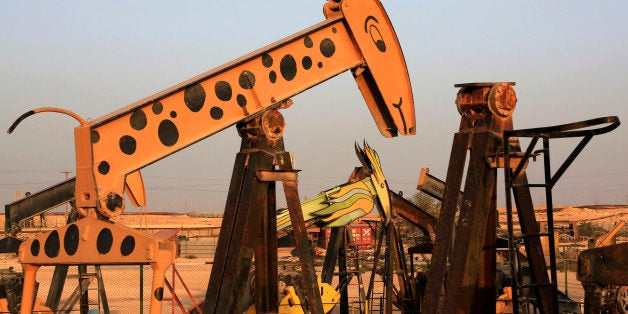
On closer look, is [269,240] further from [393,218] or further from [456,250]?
[393,218]

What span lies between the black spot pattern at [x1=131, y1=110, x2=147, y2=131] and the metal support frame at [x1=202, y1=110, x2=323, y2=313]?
1.54m

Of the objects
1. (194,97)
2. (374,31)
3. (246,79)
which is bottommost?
(194,97)

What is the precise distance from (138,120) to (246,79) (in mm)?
1426

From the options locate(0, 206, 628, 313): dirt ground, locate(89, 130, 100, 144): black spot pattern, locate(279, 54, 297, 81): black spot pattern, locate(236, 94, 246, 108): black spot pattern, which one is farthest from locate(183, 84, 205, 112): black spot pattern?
locate(0, 206, 628, 313): dirt ground

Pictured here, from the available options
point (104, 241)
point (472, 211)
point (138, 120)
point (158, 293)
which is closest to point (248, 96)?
point (138, 120)

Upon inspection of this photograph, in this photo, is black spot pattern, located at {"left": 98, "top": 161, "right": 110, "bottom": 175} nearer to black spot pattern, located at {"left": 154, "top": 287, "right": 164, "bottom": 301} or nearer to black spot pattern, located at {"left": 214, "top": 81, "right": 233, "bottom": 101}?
black spot pattern, located at {"left": 154, "top": 287, "right": 164, "bottom": 301}

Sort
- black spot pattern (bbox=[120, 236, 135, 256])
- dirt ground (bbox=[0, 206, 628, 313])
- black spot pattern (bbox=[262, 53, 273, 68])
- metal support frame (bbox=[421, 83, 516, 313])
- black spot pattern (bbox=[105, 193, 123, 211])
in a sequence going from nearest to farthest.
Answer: black spot pattern (bbox=[120, 236, 135, 256]) → black spot pattern (bbox=[105, 193, 123, 211]) → metal support frame (bbox=[421, 83, 516, 313]) → black spot pattern (bbox=[262, 53, 273, 68]) → dirt ground (bbox=[0, 206, 628, 313])

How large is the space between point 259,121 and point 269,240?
124 cm

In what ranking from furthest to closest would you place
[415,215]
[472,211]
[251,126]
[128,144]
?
[415,215] → [251,126] → [472,211] → [128,144]

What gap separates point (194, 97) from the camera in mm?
8430

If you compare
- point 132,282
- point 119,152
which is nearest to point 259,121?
point 119,152

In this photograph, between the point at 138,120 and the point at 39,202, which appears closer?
the point at 138,120

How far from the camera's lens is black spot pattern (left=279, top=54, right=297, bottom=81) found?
9.23m

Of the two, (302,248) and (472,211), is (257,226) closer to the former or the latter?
(302,248)
